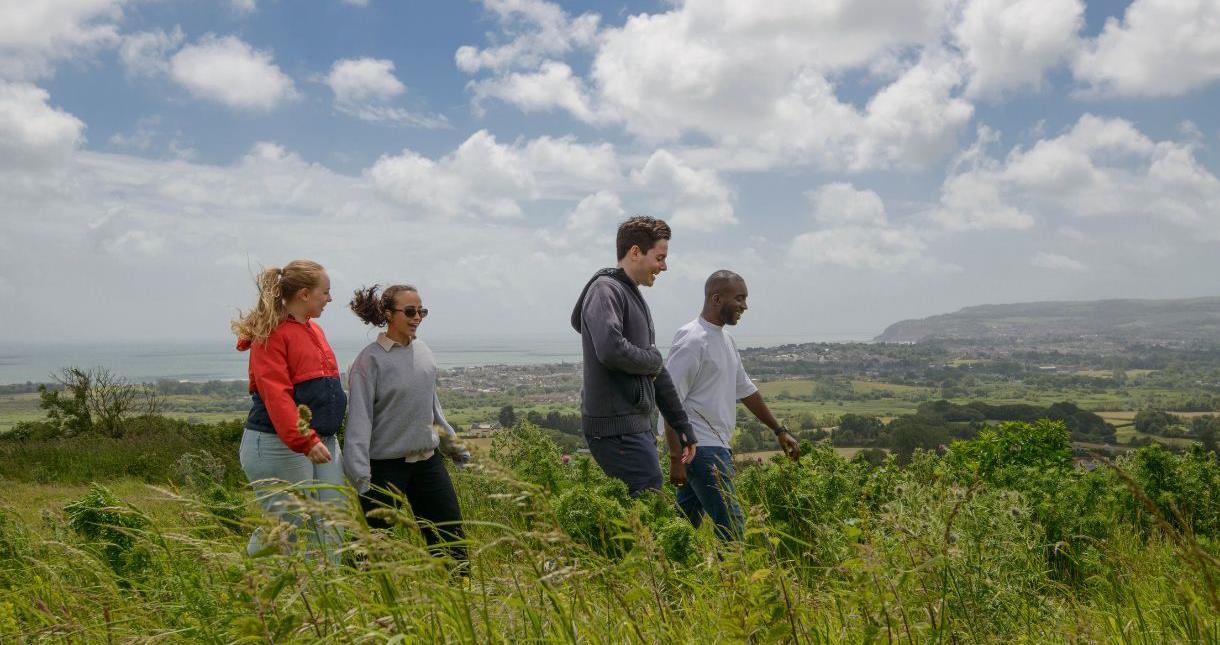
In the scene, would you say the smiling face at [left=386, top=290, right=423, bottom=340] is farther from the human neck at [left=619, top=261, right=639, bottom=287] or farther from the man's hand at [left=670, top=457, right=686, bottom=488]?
the man's hand at [left=670, top=457, right=686, bottom=488]

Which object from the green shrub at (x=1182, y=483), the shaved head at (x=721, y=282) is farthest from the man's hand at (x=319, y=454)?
the green shrub at (x=1182, y=483)

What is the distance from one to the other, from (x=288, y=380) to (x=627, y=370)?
6.43ft

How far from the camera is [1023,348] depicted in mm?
148375

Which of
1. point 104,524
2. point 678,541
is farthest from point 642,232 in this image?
point 104,524

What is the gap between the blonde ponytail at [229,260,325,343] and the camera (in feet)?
14.9

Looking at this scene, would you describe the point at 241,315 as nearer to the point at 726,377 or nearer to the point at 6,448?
the point at 726,377

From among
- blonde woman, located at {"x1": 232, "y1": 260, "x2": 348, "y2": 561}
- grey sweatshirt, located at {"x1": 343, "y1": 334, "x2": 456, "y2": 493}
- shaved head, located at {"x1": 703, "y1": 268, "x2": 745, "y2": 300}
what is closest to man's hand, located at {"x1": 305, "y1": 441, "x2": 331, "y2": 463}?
blonde woman, located at {"x1": 232, "y1": 260, "x2": 348, "y2": 561}

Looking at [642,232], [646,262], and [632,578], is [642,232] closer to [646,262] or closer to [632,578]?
[646,262]

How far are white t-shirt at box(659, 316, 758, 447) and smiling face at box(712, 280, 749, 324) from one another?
4.9 inches

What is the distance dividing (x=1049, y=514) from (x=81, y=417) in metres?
20.5

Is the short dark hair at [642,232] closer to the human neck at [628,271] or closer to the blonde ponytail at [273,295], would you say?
the human neck at [628,271]

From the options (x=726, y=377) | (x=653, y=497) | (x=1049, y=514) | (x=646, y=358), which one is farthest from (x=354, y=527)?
(x=1049, y=514)

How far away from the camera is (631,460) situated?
4.88 metres

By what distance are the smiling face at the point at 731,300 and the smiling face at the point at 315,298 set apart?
2503 mm
